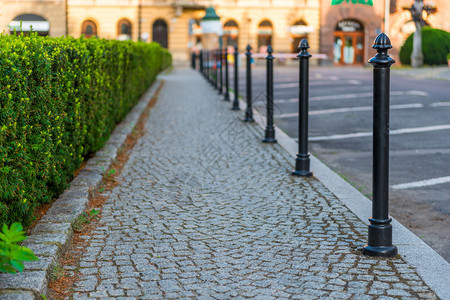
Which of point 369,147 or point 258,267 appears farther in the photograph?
point 369,147

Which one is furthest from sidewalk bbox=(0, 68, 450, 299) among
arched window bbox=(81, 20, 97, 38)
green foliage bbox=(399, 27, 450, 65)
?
arched window bbox=(81, 20, 97, 38)

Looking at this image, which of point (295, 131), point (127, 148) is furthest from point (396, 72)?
point (127, 148)

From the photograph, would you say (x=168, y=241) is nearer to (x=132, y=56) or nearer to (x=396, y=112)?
(x=132, y=56)

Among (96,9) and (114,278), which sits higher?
(96,9)

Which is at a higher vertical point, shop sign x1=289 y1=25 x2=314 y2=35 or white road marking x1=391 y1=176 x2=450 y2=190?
shop sign x1=289 y1=25 x2=314 y2=35

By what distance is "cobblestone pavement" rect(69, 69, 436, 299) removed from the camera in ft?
11.0

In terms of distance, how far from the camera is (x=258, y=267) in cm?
368

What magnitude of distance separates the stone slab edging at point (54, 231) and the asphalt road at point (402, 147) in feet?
7.97

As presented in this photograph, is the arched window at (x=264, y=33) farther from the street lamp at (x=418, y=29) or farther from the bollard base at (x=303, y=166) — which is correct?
the bollard base at (x=303, y=166)

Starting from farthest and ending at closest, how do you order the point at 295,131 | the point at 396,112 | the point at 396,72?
the point at 396,72 < the point at 396,112 < the point at 295,131

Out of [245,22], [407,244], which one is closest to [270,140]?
[407,244]

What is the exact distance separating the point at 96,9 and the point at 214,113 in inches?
1420

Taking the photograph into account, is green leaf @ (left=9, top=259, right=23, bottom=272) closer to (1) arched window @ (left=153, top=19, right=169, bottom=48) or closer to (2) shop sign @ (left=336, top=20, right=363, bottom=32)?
(1) arched window @ (left=153, top=19, right=169, bottom=48)

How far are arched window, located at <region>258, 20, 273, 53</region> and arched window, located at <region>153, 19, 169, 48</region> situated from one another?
7165mm
